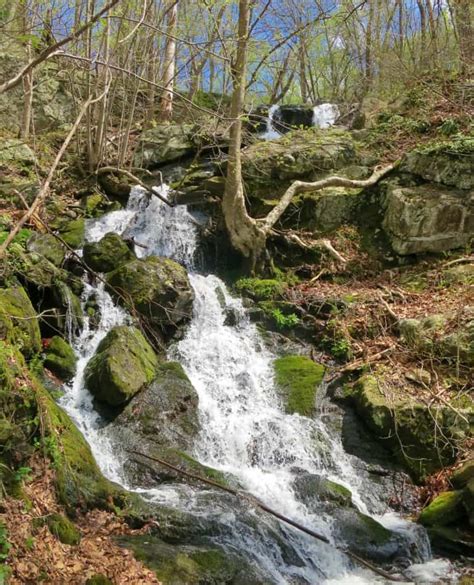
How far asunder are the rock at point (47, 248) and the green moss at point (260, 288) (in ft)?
12.6

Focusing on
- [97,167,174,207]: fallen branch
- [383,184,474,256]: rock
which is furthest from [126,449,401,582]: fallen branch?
[97,167,174,207]: fallen branch

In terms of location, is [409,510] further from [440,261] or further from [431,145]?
[431,145]

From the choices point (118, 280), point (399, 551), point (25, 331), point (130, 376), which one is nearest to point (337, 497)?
point (399, 551)

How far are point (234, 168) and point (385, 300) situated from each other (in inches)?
174

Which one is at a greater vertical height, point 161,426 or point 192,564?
point 161,426

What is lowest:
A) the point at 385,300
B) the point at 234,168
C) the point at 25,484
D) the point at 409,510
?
the point at 409,510

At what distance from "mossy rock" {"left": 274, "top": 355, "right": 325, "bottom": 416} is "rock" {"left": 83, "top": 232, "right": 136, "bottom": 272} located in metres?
3.74

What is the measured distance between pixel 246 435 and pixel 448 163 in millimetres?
7764

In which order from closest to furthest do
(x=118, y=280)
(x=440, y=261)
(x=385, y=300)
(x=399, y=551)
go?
(x=399, y=551) → (x=118, y=280) → (x=385, y=300) → (x=440, y=261)

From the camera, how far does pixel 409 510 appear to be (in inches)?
271

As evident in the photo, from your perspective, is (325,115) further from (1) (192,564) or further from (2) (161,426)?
(1) (192,564)

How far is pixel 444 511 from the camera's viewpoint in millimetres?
6367

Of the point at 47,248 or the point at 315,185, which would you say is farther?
the point at 315,185

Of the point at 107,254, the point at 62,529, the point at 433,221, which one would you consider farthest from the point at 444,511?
the point at 107,254
